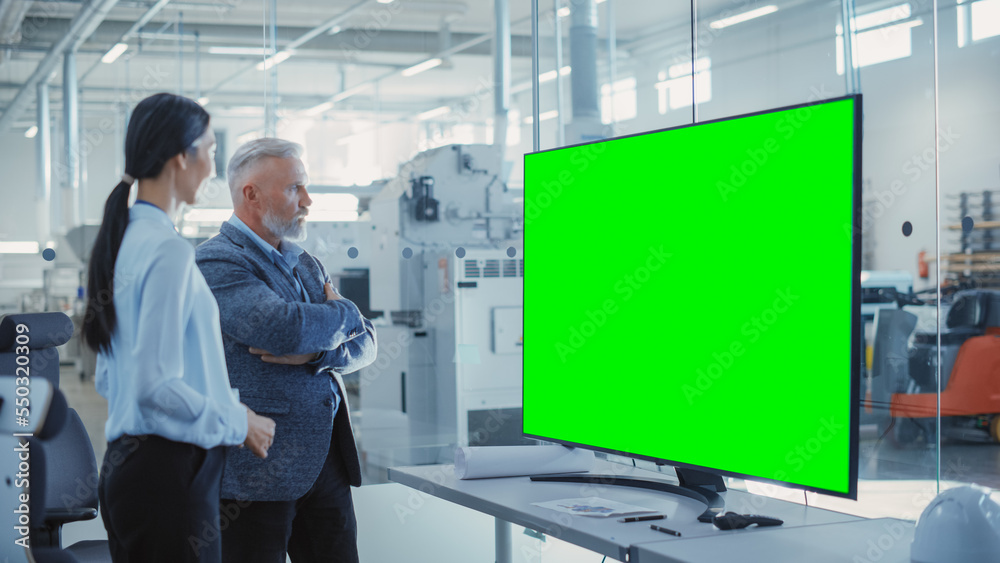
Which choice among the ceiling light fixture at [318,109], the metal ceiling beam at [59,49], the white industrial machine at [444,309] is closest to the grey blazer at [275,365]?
the white industrial machine at [444,309]

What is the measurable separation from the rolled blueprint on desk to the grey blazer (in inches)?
10.9

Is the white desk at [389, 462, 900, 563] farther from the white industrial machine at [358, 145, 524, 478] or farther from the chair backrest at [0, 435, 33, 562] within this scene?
the white industrial machine at [358, 145, 524, 478]

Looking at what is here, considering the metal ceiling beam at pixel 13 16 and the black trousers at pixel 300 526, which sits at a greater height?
the metal ceiling beam at pixel 13 16

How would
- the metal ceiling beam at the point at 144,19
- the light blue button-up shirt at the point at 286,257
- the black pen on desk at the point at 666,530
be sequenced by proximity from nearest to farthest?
the black pen on desk at the point at 666,530 < the light blue button-up shirt at the point at 286,257 < the metal ceiling beam at the point at 144,19

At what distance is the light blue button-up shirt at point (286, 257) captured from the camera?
209 cm

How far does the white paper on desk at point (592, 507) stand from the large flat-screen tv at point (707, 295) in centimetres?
15

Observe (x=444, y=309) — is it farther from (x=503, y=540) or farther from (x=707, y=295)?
(x=707, y=295)

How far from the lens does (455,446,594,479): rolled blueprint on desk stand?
2143 mm

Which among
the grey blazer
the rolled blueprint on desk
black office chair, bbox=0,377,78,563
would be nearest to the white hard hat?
the rolled blueprint on desk

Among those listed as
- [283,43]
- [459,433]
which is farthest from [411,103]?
[459,433]

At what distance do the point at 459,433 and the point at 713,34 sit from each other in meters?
3.74

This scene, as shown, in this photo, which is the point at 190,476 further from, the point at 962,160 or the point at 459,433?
the point at 962,160

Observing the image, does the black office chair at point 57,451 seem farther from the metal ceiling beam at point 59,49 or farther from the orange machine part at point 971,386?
the orange machine part at point 971,386

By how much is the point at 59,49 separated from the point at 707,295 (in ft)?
18.5
